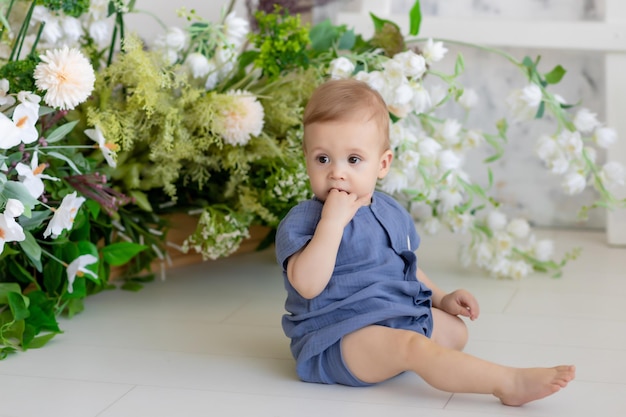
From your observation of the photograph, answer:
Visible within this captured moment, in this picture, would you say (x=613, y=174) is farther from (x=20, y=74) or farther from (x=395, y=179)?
(x=20, y=74)

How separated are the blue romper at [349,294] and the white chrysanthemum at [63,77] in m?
0.39

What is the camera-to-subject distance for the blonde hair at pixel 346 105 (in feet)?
4.42

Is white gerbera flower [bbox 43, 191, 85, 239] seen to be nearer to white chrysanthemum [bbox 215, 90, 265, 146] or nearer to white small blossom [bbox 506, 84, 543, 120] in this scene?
white chrysanthemum [bbox 215, 90, 265, 146]

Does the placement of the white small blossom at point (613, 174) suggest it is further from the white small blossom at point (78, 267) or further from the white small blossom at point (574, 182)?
the white small blossom at point (78, 267)

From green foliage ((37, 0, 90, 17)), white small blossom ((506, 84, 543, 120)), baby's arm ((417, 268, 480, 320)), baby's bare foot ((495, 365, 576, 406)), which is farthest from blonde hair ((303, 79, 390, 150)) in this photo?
white small blossom ((506, 84, 543, 120))

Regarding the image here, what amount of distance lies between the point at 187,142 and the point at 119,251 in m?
0.24

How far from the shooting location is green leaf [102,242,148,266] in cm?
172

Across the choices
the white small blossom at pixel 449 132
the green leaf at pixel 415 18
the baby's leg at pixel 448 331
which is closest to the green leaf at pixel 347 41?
the green leaf at pixel 415 18

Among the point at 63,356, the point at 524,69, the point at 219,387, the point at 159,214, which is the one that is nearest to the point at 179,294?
the point at 159,214

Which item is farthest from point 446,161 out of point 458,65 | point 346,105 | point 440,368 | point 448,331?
point 440,368

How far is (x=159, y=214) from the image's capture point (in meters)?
2.02

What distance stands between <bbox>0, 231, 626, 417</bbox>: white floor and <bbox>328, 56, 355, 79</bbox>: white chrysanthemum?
1.52ft

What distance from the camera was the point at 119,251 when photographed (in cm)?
173

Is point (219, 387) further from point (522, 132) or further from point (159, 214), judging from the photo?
point (522, 132)
